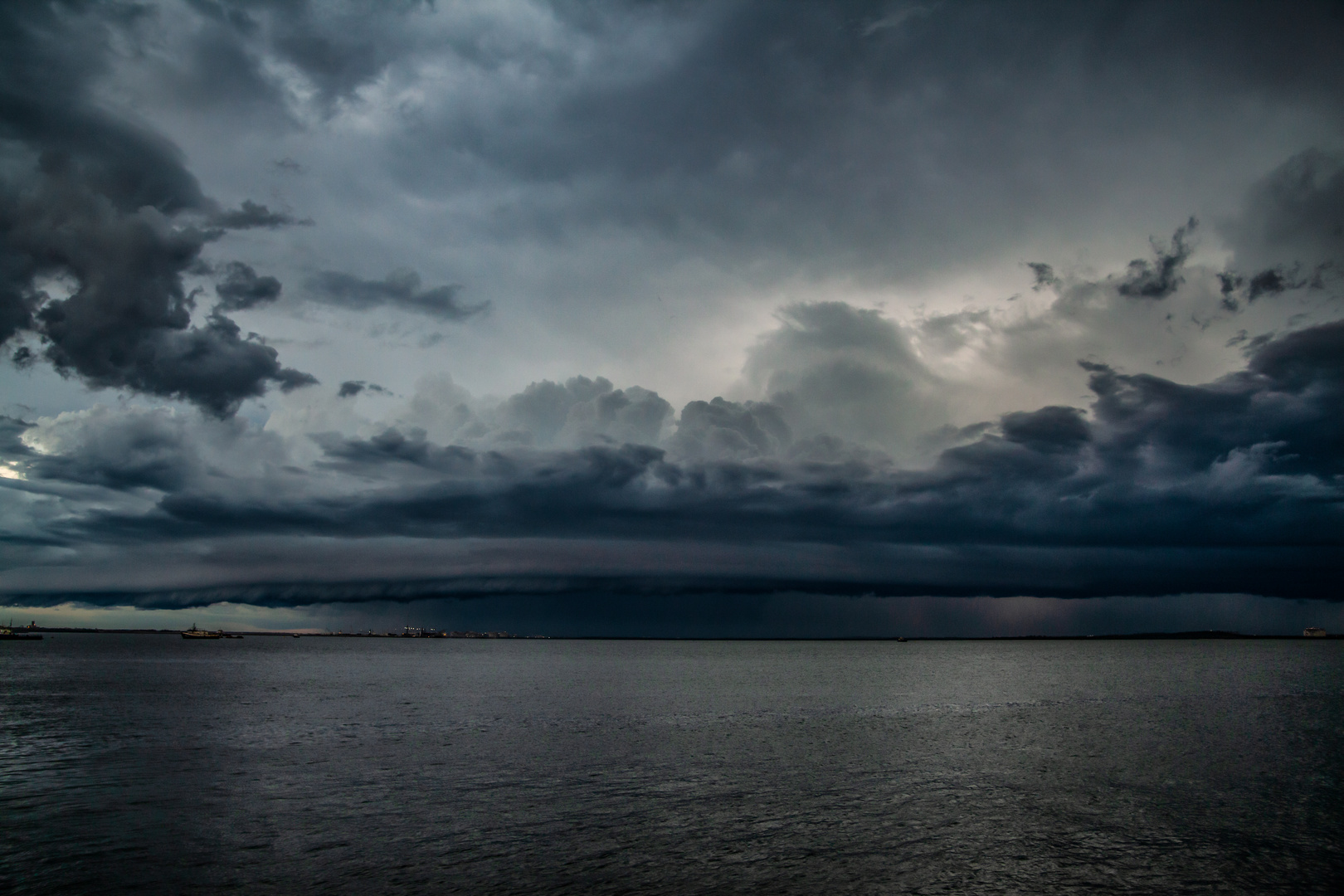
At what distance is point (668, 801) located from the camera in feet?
150

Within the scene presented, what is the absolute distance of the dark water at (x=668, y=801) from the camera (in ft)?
107

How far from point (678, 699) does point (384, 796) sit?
246 ft

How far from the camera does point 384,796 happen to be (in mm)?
46406

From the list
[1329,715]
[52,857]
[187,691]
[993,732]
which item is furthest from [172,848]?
[1329,715]

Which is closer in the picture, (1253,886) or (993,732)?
(1253,886)

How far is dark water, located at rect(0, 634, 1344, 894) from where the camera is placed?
1283 inches

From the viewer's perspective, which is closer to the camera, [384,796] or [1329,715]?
[384,796]

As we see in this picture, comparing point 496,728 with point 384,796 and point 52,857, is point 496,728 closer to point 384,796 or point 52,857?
point 384,796

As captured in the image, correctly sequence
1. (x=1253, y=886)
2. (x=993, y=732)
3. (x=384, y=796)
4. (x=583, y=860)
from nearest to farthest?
Answer: (x=1253, y=886), (x=583, y=860), (x=384, y=796), (x=993, y=732)

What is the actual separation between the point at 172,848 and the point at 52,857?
4.45m

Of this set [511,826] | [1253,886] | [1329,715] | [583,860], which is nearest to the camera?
[1253,886]

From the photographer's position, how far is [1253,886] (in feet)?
105

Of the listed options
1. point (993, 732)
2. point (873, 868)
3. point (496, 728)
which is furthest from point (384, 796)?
point (993, 732)

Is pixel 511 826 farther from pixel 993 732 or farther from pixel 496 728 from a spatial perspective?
pixel 993 732
